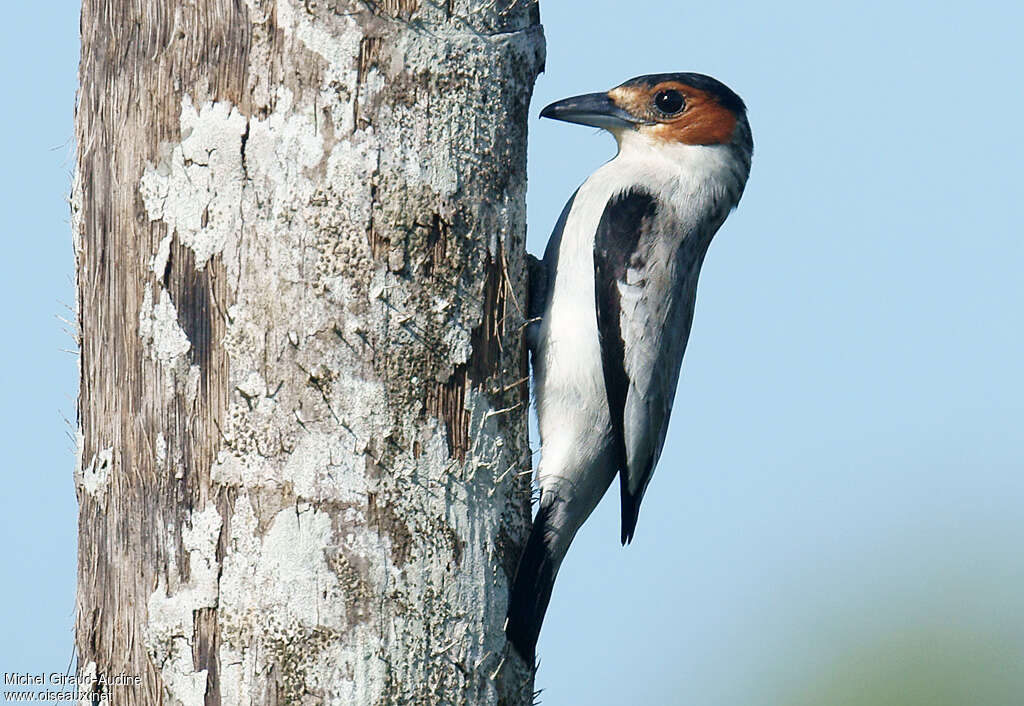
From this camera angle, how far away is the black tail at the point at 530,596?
298 centimetres

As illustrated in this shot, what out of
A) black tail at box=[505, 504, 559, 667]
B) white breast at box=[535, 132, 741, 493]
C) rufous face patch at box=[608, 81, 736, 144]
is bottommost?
black tail at box=[505, 504, 559, 667]

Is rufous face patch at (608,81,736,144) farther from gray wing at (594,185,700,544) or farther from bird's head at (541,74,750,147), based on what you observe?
gray wing at (594,185,700,544)

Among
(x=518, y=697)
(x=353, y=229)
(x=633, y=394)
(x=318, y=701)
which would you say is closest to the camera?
(x=318, y=701)

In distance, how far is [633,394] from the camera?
12.5 feet

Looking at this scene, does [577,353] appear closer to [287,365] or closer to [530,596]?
[530,596]

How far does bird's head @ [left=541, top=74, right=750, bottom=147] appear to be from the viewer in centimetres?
428

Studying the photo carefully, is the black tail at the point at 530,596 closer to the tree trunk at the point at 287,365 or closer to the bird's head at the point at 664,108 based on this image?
the tree trunk at the point at 287,365

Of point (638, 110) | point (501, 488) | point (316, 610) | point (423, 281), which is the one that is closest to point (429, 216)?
point (423, 281)

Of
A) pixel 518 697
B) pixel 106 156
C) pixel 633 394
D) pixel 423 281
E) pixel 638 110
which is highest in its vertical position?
pixel 638 110

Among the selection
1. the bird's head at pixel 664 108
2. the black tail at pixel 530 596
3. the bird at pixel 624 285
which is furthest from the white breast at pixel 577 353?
the black tail at pixel 530 596

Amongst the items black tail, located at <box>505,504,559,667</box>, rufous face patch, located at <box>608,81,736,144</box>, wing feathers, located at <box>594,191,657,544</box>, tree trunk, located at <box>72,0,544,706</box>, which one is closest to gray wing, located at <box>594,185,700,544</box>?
wing feathers, located at <box>594,191,657,544</box>

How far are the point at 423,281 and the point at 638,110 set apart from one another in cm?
175

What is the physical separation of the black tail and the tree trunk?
0.07 metres

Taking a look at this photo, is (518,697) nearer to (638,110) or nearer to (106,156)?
(106,156)
